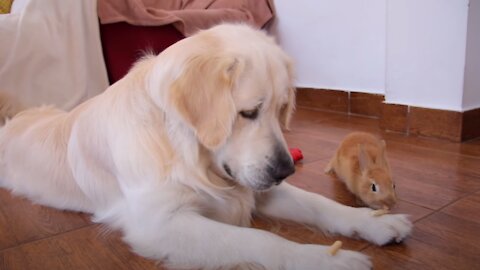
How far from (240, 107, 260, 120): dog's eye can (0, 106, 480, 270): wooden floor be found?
40 cm

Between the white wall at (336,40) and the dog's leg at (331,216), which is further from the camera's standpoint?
the white wall at (336,40)

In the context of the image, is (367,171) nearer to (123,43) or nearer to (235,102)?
(235,102)

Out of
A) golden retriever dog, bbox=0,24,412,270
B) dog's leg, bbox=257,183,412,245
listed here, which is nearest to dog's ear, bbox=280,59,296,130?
golden retriever dog, bbox=0,24,412,270

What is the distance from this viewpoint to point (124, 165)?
1.19 m

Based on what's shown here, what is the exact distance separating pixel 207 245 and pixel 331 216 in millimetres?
422

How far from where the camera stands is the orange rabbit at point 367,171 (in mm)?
1266

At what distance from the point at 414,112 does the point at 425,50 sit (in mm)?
355

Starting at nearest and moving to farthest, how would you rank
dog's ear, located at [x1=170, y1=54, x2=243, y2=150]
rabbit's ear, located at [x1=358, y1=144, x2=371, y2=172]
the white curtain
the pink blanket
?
dog's ear, located at [x1=170, y1=54, x2=243, y2=150] < rabbit's ear, located at [x1=358, y1=144, x2=371, y2=172] < the white curtain < the pink blanket

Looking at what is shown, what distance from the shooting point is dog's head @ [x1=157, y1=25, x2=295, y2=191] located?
3.42 ft

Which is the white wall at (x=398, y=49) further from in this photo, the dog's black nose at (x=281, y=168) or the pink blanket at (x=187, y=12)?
the dog's black nose at (x=281, y=168)

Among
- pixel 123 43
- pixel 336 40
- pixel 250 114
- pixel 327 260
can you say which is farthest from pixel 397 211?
pixel 123 43

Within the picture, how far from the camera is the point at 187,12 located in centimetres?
292

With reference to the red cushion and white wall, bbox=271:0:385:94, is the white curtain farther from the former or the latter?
white wall, bbox=271:0:385:94

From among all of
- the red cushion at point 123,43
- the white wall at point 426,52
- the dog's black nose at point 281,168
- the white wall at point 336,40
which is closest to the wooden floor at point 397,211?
the dog's black nose at point 281,168
